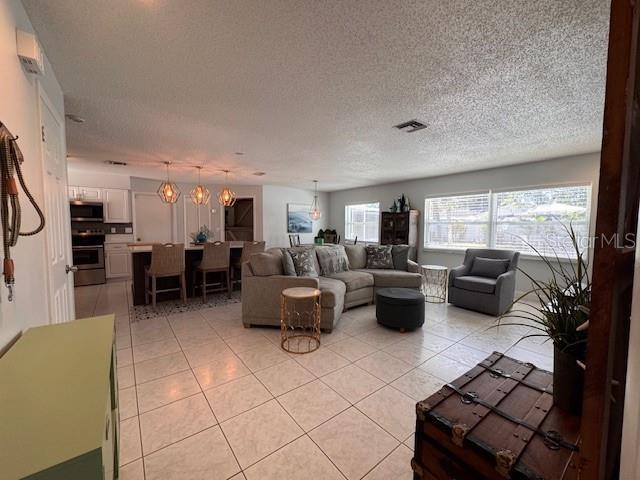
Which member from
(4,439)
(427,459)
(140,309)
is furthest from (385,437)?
(140,309)

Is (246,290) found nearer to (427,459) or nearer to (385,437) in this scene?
(385,437)

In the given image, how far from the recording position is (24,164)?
141 cm

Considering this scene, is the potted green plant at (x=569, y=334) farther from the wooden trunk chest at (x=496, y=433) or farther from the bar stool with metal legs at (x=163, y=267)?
the bar stool with metal legs at (x=163, y=267)

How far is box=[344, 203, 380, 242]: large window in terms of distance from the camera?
7715 millimetres

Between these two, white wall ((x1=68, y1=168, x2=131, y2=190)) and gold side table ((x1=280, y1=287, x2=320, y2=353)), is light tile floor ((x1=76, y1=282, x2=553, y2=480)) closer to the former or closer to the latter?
gold side table ((x1=280, y1=287, x2=320, y2=353))

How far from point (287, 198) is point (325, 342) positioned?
19.4 ft

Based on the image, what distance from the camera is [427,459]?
41.1 inches

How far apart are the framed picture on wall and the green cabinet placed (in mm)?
7266

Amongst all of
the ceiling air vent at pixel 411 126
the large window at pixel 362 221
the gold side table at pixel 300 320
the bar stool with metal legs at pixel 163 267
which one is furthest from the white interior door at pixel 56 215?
the large window at pixel 362 221

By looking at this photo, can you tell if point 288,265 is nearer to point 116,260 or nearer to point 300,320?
point 300,320

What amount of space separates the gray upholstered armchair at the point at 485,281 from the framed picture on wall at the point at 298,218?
16.8 feet

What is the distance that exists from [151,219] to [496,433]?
24.8 feet

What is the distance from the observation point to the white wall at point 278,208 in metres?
7.89

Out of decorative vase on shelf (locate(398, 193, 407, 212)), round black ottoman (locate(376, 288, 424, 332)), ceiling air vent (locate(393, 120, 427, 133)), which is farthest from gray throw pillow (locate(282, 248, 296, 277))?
Answer: decorative vase on shelf (locate(398, 193, 407, 212))
